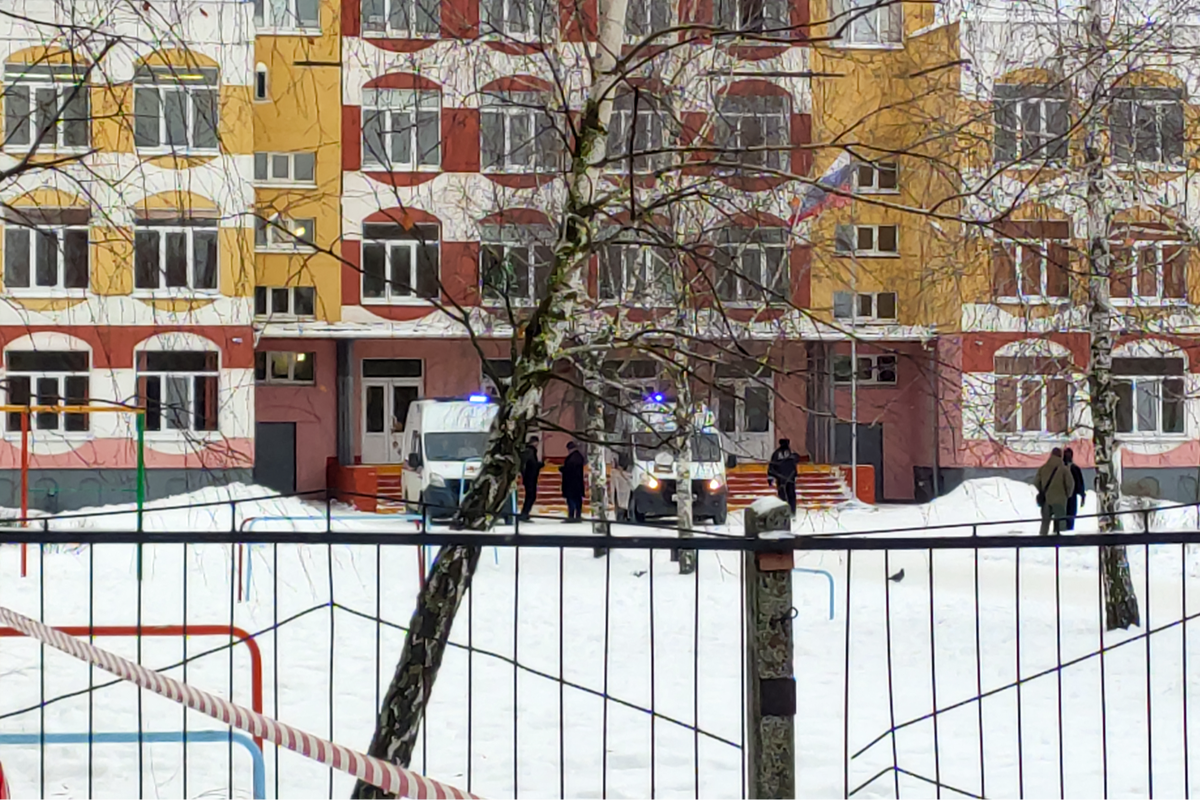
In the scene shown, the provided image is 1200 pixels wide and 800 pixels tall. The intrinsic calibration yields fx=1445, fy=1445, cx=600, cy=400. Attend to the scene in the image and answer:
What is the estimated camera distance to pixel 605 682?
476 centimetres

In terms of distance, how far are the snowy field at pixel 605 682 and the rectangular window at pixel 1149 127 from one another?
16.3ft

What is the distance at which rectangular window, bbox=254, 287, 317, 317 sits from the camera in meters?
36.2

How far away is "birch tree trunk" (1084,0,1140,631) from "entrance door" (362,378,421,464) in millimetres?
25333

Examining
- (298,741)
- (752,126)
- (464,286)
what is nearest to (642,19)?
(464,286)

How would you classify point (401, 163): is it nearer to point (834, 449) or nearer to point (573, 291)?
point (834, 449)

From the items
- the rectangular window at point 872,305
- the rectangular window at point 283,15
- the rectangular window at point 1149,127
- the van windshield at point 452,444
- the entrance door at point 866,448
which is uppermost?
the rectangular window at point 283,15

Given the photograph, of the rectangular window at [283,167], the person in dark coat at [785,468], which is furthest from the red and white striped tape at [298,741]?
the rectangular window at [283,167]

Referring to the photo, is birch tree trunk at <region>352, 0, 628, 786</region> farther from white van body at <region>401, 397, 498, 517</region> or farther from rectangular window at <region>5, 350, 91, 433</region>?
rectangular window at <region>5, 350, 91, 433</region>

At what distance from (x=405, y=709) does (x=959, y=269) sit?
11.0 m

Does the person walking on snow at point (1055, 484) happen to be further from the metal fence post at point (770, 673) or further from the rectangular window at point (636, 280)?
the metal fence post at point (770, 673)

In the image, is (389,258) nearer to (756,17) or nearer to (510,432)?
(756,17)

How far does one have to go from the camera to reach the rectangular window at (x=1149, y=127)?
48.2ft

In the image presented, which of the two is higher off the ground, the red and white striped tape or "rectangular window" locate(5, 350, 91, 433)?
"rectangular window" locate(5, 350, 91, 433)

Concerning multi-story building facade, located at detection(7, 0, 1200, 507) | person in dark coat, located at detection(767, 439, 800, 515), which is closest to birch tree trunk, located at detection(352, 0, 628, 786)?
multi-story building facade, located at detection(7, 0, 1200, 507)
